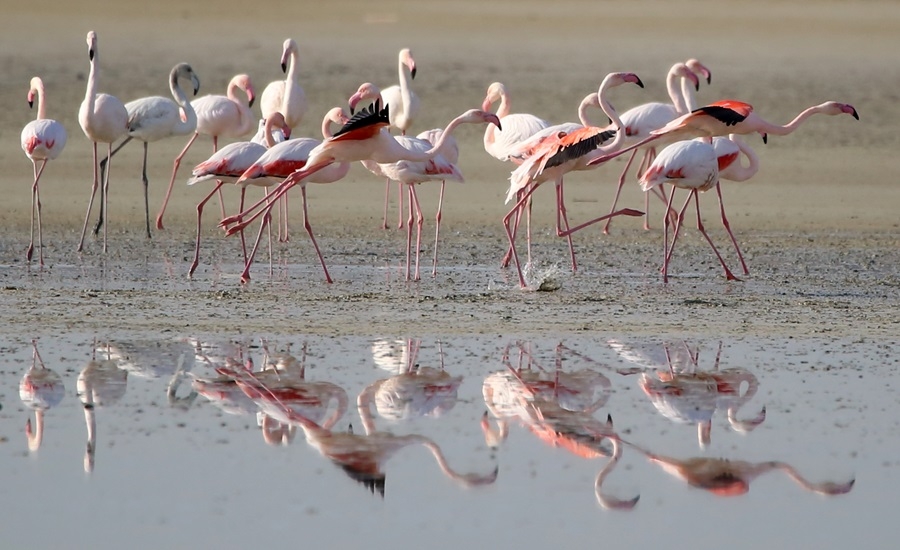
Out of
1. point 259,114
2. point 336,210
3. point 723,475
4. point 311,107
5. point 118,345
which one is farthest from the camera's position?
point 259,114

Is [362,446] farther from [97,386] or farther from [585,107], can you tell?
[585,107]

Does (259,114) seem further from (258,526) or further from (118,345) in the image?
(258,526)

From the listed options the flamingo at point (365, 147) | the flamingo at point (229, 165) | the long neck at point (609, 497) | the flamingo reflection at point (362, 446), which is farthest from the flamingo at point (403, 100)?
the long neck at point (609, 497)

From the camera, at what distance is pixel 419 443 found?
5113 mm

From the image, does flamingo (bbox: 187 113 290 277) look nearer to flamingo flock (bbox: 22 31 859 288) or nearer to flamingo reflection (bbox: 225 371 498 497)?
flamingo flock (bbox: 22 31 859 288)

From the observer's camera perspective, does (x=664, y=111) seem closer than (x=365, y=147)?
No

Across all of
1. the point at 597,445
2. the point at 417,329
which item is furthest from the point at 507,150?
the point at 597,445

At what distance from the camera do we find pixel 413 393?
585cm

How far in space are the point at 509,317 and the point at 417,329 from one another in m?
0.63

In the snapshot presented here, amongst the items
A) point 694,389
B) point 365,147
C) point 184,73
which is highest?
point 184,73

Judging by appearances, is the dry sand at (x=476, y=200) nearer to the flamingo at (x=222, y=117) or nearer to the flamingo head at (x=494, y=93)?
the flamingo at (x=222, y=117)

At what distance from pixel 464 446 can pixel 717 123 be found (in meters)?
4.87

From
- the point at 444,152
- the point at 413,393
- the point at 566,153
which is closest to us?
the point at 413,393

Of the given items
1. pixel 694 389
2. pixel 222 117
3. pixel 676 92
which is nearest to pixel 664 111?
pixel 676 92
